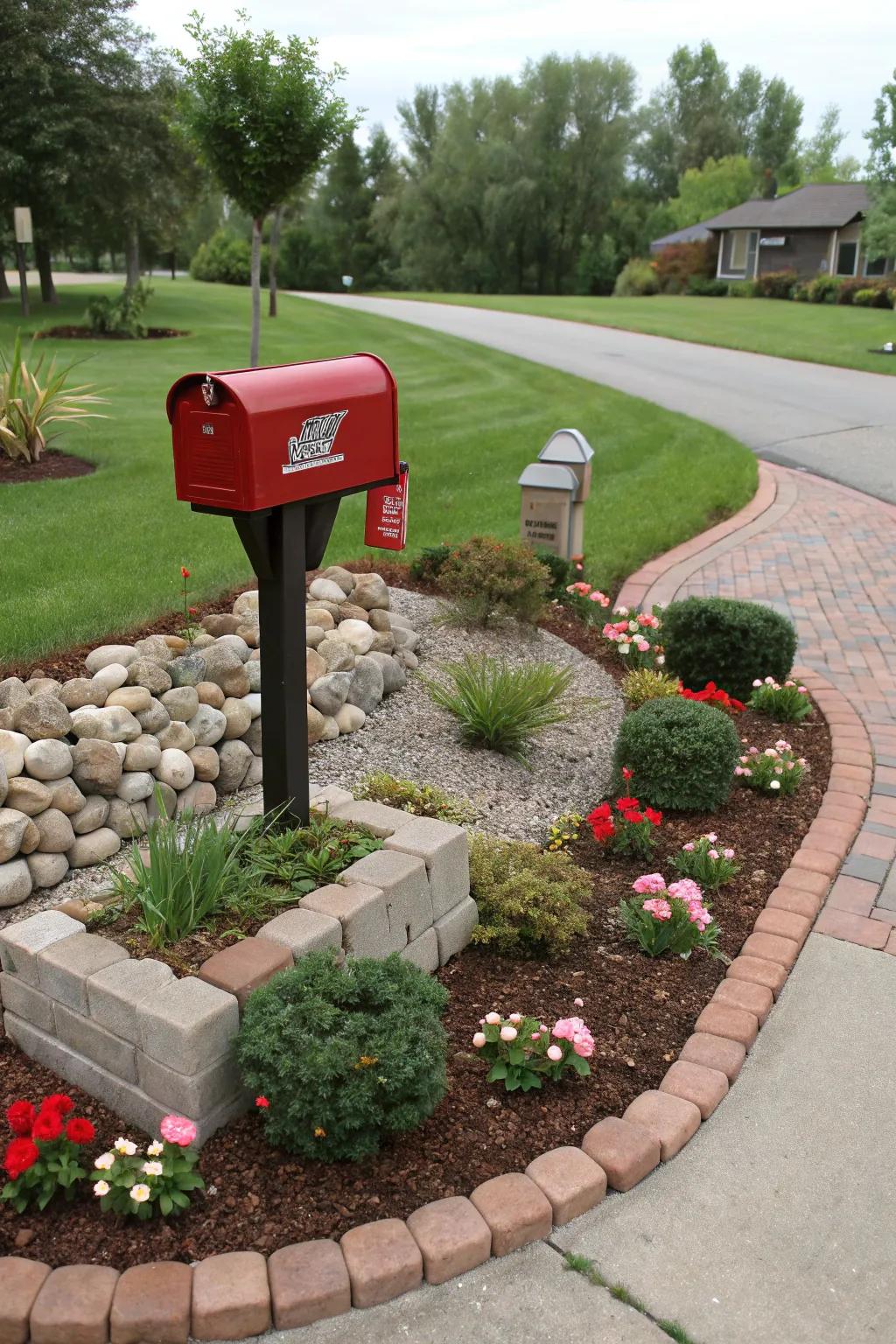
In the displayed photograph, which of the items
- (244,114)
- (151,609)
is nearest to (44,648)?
(151,609)

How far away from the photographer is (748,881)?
4.40 metres

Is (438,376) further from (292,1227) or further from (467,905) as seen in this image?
(292,1227)

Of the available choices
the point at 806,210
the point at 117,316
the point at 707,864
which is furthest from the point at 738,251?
the point at 707,864

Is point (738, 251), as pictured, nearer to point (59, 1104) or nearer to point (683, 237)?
point (683, 237)

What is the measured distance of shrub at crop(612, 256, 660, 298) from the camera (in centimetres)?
4738

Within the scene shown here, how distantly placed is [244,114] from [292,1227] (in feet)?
35.4

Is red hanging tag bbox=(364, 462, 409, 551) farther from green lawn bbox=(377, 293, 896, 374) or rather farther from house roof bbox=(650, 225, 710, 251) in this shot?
house roof bbox=(650, 225, 710, 251)

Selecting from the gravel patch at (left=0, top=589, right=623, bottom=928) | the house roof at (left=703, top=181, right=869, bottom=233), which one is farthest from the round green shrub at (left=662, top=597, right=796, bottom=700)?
the house roof at (left=703, top=181, right=869, bottom=233)

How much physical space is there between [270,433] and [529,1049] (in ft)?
6.29

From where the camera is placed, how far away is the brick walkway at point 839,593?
4.46m

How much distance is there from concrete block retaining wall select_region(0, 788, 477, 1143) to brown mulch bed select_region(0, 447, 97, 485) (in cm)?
592

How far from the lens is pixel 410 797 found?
14.3 feet

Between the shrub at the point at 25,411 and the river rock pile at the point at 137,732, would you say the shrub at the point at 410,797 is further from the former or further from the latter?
the shrub at the point at 25,411

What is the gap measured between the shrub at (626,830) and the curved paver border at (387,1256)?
1.02m
